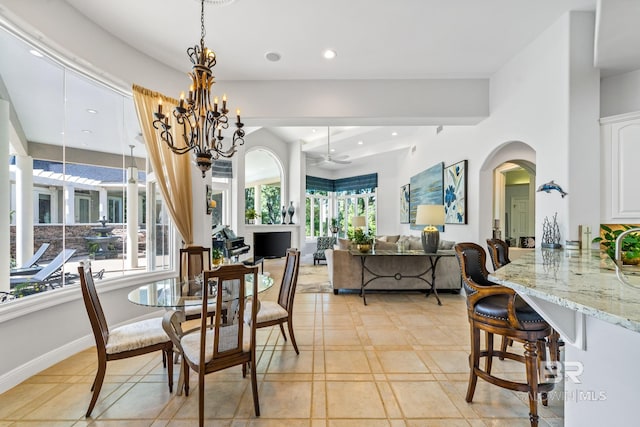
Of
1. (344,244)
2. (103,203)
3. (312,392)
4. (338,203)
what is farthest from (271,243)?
(312,392)

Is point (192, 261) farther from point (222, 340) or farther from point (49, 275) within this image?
point (222, 340)

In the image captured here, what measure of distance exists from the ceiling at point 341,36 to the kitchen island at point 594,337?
258 cm

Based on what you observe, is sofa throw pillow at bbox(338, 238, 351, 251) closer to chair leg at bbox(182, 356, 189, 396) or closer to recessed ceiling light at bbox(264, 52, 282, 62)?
recessed ceiling light at bbox(264, 52, 282, 62)

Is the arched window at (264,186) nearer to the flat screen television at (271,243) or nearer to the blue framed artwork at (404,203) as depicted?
the flat screen television at (271,243)

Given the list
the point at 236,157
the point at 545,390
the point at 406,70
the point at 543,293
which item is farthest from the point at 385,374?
the point at 236,157

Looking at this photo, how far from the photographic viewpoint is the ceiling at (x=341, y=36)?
2.67m

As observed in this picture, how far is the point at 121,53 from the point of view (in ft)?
10.8

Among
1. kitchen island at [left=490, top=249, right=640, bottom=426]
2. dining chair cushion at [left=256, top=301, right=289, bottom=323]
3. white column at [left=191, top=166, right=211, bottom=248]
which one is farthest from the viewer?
white column at [left=191, top=166, right=211, bottom=248]

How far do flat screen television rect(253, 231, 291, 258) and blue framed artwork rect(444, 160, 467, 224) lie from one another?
4.40 m

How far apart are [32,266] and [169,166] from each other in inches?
64.6

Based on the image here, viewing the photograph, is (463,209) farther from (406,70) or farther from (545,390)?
(545,390)

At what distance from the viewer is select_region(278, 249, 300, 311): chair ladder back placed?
2.74 meters

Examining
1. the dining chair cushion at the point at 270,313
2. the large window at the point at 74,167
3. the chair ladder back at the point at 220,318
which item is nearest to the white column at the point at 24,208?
the large window at the point at 74,167

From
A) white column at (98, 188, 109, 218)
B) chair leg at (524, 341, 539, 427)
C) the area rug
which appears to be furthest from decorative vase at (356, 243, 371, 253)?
white column at (98, 188, 109, 218)
